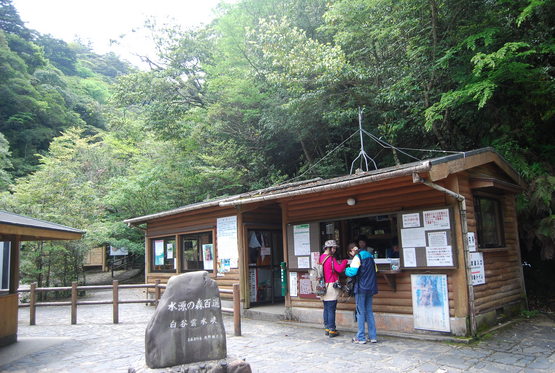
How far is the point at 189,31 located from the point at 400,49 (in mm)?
12469

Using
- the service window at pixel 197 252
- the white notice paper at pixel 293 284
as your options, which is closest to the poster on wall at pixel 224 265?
the service window at pixel 197 252

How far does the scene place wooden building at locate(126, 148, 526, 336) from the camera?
22.1 feet

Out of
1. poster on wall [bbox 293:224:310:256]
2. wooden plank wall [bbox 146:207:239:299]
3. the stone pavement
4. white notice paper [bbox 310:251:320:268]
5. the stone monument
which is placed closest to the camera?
the stone monument

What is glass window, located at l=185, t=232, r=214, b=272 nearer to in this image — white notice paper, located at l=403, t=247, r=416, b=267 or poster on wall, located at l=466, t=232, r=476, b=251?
white notice paper, located at l=403, t=247, r=416, b=267

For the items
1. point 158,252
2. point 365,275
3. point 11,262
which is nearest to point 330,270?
point 365,275

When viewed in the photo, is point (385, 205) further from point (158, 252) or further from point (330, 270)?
point (158, 252)

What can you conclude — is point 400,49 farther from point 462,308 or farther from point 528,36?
point 462,308

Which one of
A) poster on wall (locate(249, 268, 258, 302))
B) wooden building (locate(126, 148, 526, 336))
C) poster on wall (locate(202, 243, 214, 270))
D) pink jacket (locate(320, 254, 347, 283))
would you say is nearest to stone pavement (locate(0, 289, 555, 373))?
wooden building (locate(126, 148, 526, 336))

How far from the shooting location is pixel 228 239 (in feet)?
35.6

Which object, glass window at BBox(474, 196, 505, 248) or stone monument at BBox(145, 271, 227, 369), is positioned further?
glass window at BBox(474, 196, 505, 248)

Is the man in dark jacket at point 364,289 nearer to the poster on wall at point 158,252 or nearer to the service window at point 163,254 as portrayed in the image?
the service window at point 163,254

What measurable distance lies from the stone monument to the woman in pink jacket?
111 inches

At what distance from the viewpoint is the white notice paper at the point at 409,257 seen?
23.6ft

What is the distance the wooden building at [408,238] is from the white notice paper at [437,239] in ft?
0.06
